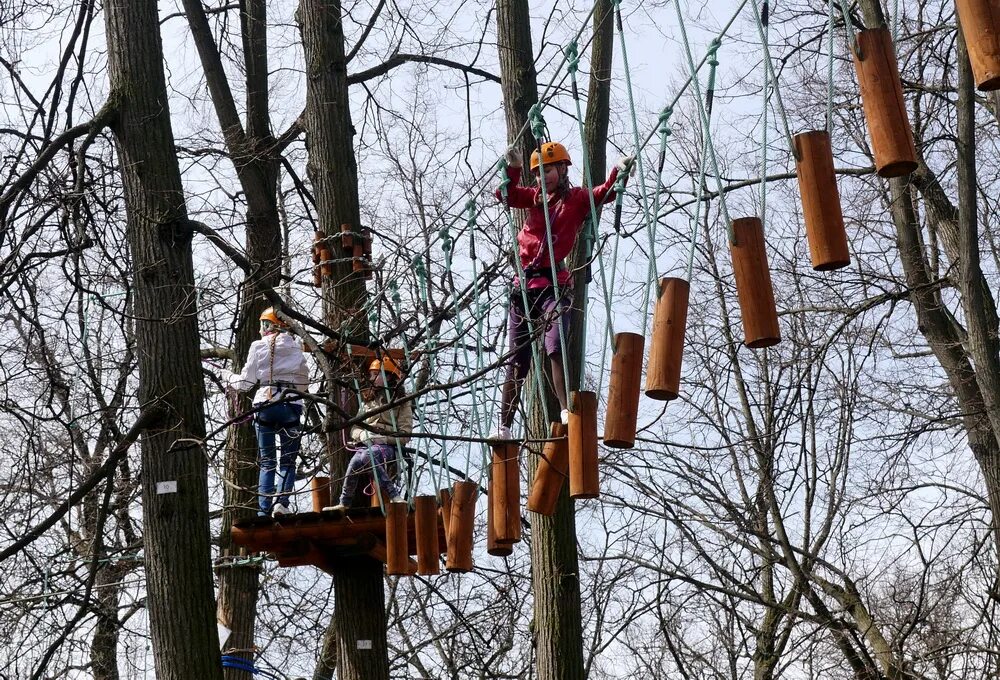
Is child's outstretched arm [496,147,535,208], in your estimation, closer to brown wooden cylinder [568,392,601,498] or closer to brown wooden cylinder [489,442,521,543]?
brown wooden cylinder [489,442,521,543]

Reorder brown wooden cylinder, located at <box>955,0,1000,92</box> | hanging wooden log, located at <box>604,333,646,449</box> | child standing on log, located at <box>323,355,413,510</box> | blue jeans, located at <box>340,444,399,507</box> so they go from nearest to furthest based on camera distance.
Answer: brown wooden cylinder, located at <box>955,0,1000,92</box>
hanging wooden log, located at <box>604,333,646,449</box>
child standing on log, located at <box>323,355,413,510</box>
blue jeans, located at <box>340,444,399,507</box>

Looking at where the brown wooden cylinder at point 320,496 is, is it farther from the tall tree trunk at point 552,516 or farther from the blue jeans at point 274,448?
the tall tree trunk at point 552,516

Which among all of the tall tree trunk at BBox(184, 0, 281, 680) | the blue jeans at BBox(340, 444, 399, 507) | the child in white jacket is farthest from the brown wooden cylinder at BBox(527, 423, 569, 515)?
the tall tree trunk at BBox(184, 0, 281, 680)

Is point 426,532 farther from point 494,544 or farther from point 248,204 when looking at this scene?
point 248,204

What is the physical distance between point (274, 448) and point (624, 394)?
3.68m

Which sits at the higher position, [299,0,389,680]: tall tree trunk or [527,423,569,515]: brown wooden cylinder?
[299,0,389,680]: tall tree trunk

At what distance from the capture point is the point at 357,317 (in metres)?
7.16

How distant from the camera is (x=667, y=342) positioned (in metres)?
3.70

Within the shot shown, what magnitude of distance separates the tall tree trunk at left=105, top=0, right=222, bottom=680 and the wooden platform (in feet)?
1.76

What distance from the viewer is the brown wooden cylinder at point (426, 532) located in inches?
231

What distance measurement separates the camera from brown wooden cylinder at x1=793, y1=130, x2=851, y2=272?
3203 millimetres

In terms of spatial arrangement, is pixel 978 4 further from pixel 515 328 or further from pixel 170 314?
pixel 170 314

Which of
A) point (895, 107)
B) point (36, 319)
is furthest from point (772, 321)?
point (36, 319)

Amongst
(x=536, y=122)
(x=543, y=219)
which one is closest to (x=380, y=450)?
(x=543, y=219)
